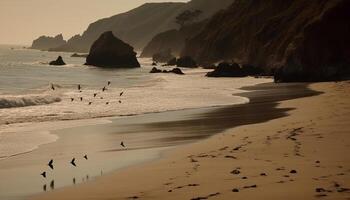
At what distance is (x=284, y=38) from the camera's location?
70.7 metres

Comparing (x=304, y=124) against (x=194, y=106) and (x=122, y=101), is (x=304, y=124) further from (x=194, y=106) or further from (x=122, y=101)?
(x=122, y=101)

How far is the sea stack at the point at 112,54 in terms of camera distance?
380 ft

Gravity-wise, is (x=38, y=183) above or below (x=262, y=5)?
below

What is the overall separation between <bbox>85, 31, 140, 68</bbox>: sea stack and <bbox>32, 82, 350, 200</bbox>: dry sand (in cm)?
9935

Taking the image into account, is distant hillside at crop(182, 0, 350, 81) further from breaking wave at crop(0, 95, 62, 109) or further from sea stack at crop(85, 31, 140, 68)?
breaking wave at crop(0, 95, 62, 109)

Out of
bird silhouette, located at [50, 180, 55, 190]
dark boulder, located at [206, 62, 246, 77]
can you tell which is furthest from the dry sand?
dark boulder, located at [206, 62, 246, 77]

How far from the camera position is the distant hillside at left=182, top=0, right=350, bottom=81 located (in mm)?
51500

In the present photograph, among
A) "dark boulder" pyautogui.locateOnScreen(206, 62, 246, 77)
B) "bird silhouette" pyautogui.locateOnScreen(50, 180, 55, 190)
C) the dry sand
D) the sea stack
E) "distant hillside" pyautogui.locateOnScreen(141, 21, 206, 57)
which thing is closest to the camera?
the dry sand

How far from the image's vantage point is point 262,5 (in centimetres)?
9944

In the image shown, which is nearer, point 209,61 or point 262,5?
point 262,5

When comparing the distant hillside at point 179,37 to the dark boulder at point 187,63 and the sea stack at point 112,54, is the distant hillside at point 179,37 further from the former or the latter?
the dark boulder at point 187,63

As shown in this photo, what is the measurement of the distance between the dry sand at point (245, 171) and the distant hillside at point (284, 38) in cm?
3494

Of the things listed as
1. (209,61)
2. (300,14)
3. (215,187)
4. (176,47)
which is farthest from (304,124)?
(176,47)

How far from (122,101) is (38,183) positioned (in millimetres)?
23465
